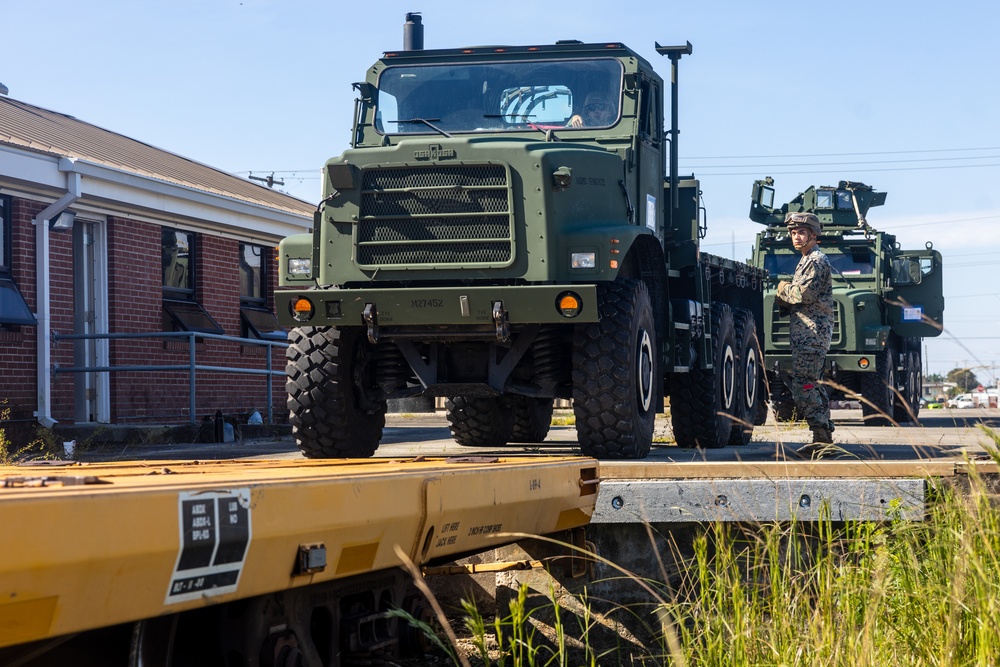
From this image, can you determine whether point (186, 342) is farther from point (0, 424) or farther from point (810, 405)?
point (810, 405)

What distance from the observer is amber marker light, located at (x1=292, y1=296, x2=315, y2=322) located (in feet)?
25.4

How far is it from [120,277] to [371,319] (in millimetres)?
9021

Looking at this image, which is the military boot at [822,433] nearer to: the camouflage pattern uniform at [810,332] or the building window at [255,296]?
the camouflage pattern uniform at [810,332]

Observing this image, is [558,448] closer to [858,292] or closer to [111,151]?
[111,151]

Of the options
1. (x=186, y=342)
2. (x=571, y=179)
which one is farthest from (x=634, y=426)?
(x=186, y=342)

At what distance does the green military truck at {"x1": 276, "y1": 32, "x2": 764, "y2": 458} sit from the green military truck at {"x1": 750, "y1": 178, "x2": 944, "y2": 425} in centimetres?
1036

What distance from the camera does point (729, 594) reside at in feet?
16.8

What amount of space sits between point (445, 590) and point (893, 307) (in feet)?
51.8

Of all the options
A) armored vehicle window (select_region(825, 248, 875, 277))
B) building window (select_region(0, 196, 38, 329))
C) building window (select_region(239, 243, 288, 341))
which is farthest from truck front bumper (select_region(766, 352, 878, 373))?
building window (select_region(0, 196, 38, 329))

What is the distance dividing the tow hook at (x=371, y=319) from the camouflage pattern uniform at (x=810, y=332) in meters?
3.05

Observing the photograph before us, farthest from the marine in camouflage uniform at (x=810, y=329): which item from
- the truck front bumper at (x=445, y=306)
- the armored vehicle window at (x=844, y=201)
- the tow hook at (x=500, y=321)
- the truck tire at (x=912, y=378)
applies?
the truck tire at (x=912, y=378)

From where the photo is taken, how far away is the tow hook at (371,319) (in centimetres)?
762

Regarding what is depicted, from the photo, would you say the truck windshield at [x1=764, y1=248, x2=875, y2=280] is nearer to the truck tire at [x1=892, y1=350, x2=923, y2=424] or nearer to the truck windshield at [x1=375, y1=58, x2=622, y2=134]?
the truck tire at [x1=892, y1=350, x2=923, y2=424]

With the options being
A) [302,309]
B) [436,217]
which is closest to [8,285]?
[302,309]
